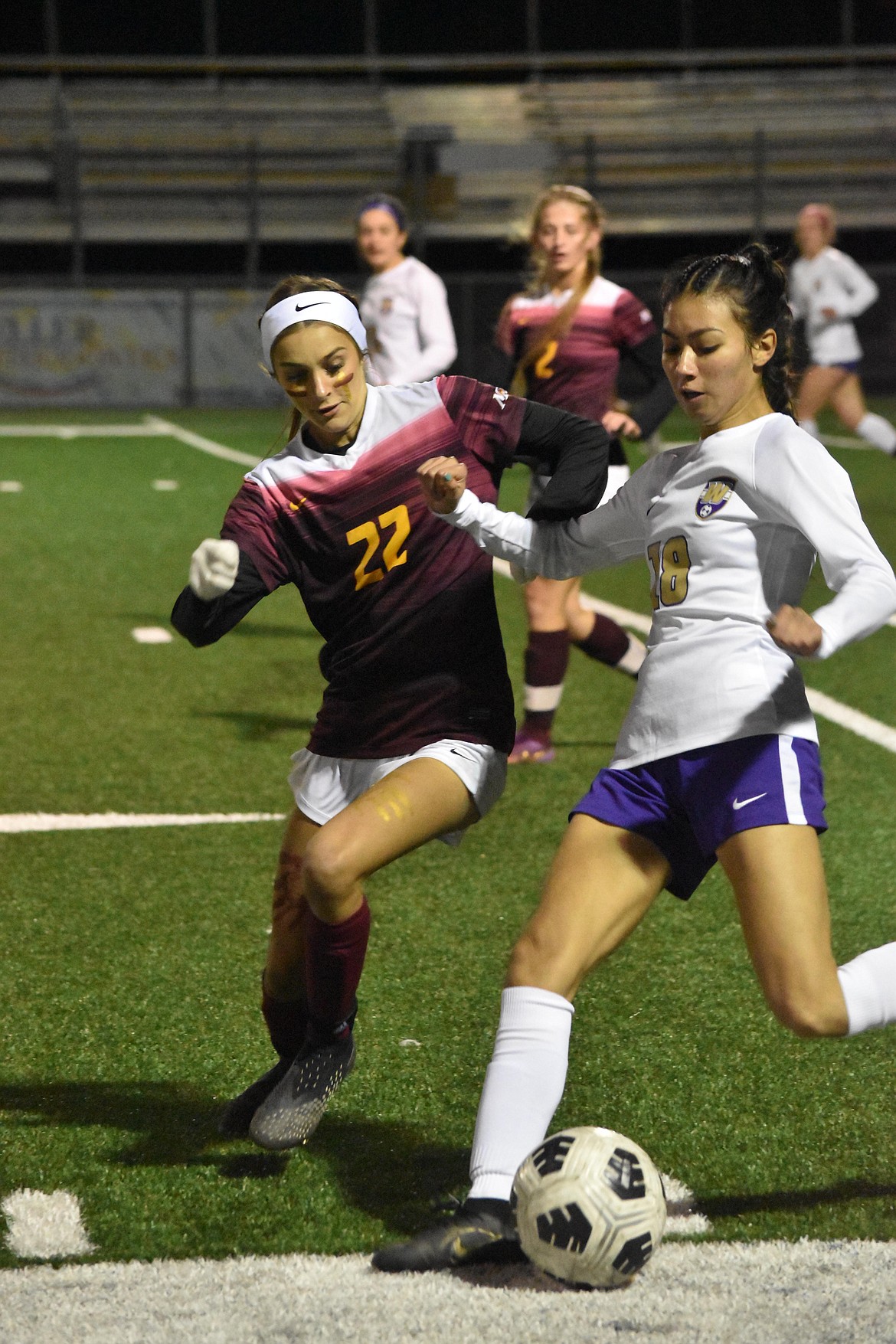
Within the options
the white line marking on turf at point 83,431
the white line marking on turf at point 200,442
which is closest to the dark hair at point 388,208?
the white line marking on turf at point 200,442

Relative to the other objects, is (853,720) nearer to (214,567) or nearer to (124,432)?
(214,567)

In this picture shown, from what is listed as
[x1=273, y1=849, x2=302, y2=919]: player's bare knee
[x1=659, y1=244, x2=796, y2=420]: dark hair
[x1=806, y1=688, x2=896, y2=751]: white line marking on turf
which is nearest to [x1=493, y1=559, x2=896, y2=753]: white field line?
[x1=806, y1=688, x2=896, y2=751]: white line marking on turf

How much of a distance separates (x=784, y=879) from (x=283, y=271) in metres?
26.6

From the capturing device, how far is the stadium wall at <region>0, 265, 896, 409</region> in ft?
83.8

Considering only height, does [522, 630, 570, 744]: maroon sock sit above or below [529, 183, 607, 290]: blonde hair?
below

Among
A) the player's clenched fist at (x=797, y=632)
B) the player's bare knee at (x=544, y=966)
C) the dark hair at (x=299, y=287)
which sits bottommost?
the player's bare knee at (x=544, y=966)

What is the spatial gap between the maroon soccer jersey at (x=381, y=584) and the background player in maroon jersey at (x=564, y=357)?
3153 millimetres

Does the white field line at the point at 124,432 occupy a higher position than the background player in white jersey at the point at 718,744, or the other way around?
the background player in white jersey at the point at 718,744

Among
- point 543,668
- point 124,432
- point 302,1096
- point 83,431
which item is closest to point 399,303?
point 543,668

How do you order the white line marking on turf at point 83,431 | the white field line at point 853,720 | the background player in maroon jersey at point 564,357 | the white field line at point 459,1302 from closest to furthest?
1. the white field line at point 459,1302
2. the background player in maroon jersey at point 564,357
3. the white field line at point 853,720
4. the white line marking on turf at point 83,431

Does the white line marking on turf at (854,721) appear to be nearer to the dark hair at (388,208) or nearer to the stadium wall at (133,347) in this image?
the dark hair at (388,208)

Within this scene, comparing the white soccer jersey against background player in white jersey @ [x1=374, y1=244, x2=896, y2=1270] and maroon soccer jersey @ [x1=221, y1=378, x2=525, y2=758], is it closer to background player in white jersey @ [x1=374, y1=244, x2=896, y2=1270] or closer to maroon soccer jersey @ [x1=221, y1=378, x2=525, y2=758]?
maroon soccer jersey @ [x1=221, y1=378, x2=525, y2=758]

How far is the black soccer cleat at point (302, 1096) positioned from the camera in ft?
10.5

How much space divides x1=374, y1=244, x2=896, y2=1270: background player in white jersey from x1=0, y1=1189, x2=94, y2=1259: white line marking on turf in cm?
57
